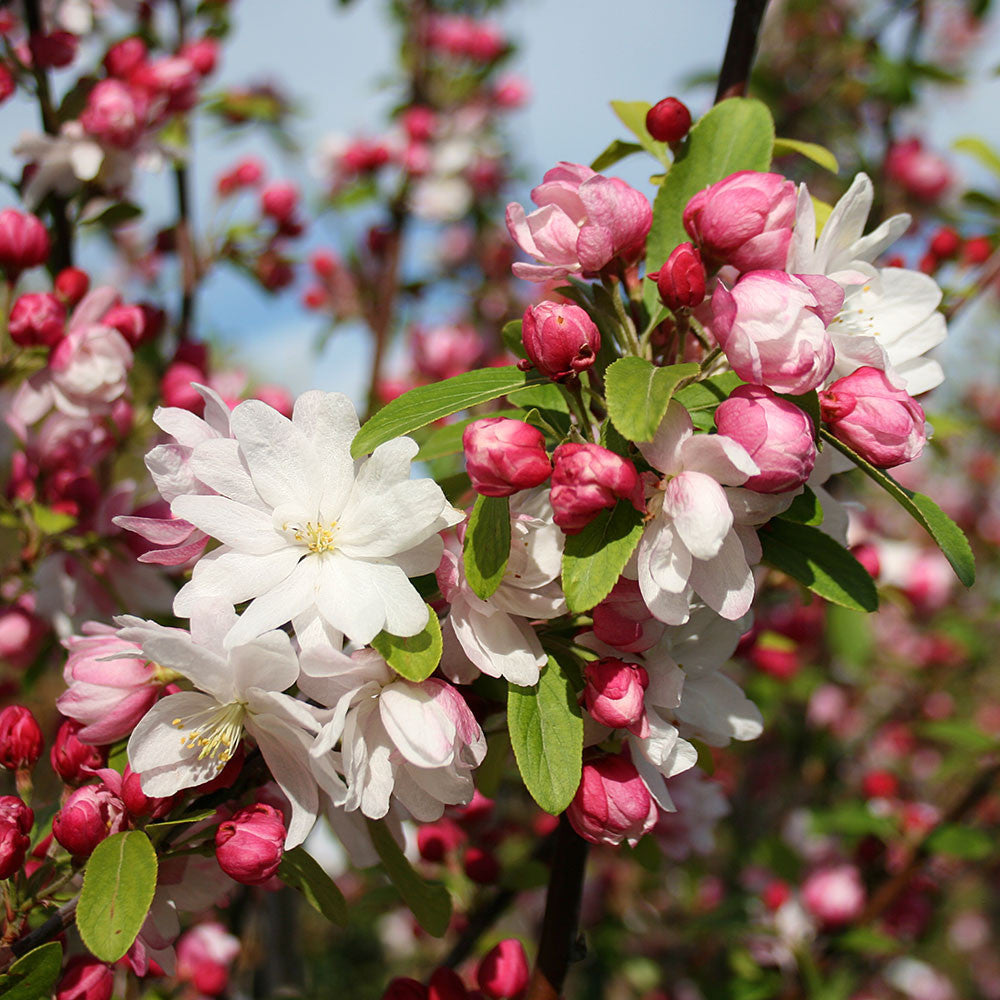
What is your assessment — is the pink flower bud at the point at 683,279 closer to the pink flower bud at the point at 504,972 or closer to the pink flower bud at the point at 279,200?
the pink flower bud at the point at 504,972

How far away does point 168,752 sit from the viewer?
0.89 meters

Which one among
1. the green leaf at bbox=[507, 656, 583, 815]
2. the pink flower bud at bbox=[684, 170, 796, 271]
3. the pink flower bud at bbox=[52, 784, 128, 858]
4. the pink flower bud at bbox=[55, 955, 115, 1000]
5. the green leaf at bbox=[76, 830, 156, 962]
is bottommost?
the pink flower bud at bbox=[55, 955, 115, 1000]

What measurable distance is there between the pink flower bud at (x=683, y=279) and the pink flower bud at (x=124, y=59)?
1.50m

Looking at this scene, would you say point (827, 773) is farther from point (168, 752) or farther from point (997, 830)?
point (168, 752)

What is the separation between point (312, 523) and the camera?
2.99ft

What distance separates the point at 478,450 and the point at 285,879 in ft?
1.74

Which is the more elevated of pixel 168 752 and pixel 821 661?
pixel 168 752

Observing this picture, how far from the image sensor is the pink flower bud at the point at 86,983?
1.02 meters

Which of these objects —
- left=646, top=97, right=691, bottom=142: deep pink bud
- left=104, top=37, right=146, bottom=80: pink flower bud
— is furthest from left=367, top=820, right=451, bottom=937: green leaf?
left=104, top=37, right=146, bottom=80: pink flower bud

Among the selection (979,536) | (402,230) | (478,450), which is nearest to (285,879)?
(478,450)

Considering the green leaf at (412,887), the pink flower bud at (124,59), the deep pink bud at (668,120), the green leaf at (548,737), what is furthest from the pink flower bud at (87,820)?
the pink flower bud at (124,59)

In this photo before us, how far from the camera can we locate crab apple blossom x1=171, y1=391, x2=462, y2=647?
832 millimetres

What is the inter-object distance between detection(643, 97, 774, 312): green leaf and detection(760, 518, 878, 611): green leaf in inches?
12.5

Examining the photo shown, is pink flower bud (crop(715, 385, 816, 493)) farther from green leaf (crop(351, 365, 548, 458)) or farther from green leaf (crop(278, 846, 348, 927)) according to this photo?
green leaf (crop(278, 846, 348, 927))
